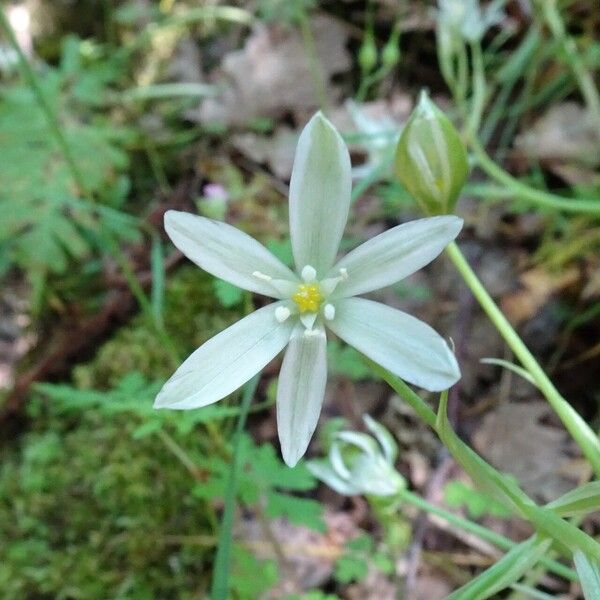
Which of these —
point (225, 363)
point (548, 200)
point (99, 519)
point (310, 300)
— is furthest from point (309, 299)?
point (99, 519)

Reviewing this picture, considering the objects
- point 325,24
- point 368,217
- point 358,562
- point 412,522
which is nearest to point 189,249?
point 358,562

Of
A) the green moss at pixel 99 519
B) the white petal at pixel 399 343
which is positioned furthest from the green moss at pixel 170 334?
the white petal at pixel 399 343

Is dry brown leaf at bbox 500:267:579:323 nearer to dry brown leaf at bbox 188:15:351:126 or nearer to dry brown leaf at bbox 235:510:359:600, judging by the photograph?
dry brown leaf at bbox 235:510:359:600

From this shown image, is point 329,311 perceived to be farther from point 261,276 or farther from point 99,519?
point 99,519

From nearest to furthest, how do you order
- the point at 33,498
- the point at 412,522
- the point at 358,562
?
the point at 358,562 < the point at 412,522 < the point at 33,498

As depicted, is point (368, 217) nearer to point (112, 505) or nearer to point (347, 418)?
point (347, 418)

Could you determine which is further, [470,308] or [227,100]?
[227,100]

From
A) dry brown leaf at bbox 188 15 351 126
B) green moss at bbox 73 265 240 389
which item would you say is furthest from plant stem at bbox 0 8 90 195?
dry brown leaf at bbox 188 15 351 126
